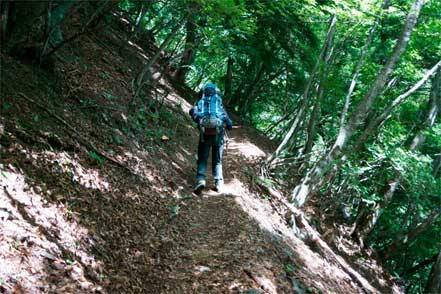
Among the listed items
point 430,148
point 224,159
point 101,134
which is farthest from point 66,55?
point 430,148

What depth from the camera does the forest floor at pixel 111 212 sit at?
3869mm

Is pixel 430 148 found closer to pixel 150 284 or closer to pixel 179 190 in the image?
pixel 179 190

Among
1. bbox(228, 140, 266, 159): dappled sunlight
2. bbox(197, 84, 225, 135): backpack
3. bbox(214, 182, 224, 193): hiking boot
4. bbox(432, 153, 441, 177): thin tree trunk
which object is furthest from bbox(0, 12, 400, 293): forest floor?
bbox(432, 153, 441, 177): thin tree trunk

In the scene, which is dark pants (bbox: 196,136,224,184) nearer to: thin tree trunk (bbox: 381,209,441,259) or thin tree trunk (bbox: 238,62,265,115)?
thin tree trunk (bbox: 381,209,441,259)

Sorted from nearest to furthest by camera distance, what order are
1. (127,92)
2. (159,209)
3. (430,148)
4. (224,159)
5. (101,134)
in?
(159,209)
(101,134)
(127,92)
(224,159)
(430,148)

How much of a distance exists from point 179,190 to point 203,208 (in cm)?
66

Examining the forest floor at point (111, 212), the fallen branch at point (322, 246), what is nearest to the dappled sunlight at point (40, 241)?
the forest floor at point (111, 212)

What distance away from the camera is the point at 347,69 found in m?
16.5

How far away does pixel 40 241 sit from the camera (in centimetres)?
375

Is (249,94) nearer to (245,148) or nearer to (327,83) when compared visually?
(245,148)

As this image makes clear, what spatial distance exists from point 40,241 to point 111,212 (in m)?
1.51

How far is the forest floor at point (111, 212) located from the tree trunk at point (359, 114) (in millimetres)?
1106

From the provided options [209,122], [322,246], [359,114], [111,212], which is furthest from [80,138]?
[322,246]

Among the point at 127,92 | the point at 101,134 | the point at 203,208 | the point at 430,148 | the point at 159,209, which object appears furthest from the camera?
the point at 430,148
